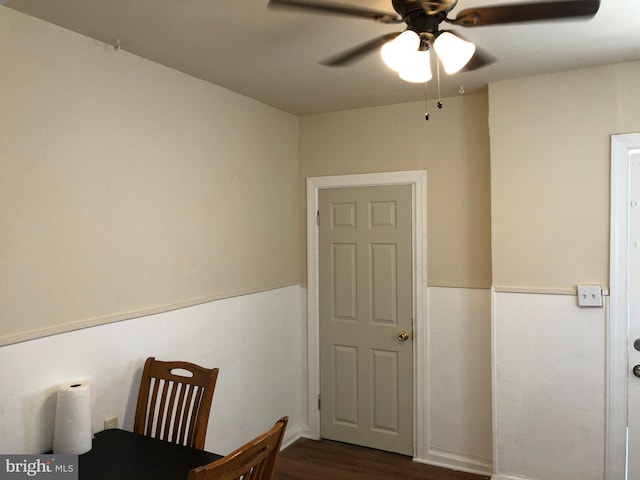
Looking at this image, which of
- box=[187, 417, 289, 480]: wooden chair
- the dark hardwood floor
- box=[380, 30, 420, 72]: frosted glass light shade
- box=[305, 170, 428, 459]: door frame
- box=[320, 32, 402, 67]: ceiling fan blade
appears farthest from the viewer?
box=[305, 170, 428, 459]: door frame

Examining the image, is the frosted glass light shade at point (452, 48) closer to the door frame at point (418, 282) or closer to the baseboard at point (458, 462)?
the door frame at point (418, 282)

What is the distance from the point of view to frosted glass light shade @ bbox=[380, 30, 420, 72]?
5.14ft

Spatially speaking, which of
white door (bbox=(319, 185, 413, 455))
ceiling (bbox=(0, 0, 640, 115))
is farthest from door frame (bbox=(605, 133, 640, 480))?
white door (bbox=(319, 185, 413, 455))

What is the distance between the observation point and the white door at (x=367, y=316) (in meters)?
3.52

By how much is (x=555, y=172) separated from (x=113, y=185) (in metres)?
2.37

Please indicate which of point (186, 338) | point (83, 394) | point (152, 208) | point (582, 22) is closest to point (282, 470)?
point (186, 338)

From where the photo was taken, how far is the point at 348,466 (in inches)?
133

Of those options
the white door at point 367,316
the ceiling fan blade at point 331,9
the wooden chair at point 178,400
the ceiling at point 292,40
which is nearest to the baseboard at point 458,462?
the white door at point 367,316

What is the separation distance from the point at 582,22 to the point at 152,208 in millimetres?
2165

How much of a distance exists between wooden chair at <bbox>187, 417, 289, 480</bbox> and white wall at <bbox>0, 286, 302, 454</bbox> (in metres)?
1.04

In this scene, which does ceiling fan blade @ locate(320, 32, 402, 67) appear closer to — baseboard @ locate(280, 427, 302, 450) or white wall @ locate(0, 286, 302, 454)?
white wall @ locate(0, 286, 302, 454)

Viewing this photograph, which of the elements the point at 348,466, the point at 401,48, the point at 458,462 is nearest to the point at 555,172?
the point at 401,48

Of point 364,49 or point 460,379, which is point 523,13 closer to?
point 364,49

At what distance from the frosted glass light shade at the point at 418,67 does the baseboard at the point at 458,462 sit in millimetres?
2603
